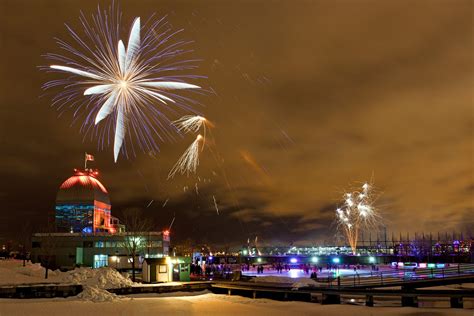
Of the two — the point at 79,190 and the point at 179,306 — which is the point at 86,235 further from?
the point at 179,306

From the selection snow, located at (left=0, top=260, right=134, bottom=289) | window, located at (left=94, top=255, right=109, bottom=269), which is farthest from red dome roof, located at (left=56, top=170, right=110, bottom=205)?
snow, located at (left=0, top=260, right=134, bottom=289)

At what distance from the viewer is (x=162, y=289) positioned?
44094 millimetres

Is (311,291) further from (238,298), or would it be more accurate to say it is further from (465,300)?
(465,300)

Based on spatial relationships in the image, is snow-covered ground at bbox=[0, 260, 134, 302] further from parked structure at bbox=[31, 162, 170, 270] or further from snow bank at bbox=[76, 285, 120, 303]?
parked structure at bbox=[31, 162, 170, 270]

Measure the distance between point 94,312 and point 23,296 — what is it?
1287 centimetres

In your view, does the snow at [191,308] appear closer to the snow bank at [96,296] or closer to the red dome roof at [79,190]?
the snow bank at [96,296]

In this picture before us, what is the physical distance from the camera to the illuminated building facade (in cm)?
→ 10888

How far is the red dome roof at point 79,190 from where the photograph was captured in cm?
11012

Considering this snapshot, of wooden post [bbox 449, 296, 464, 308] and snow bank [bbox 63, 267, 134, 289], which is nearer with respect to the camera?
wooden post [bbox 449, 296, 464, 308]

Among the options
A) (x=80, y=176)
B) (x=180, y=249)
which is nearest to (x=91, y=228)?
(x=80, y=176)

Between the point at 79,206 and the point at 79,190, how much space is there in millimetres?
3596

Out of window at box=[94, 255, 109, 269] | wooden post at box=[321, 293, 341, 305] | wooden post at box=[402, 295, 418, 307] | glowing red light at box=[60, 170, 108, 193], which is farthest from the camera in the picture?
glowing red light at box=[60, 170, 108, 193]

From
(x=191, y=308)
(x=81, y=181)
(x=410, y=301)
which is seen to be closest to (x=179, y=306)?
(x=191, y=308)

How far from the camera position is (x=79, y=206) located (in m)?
110
